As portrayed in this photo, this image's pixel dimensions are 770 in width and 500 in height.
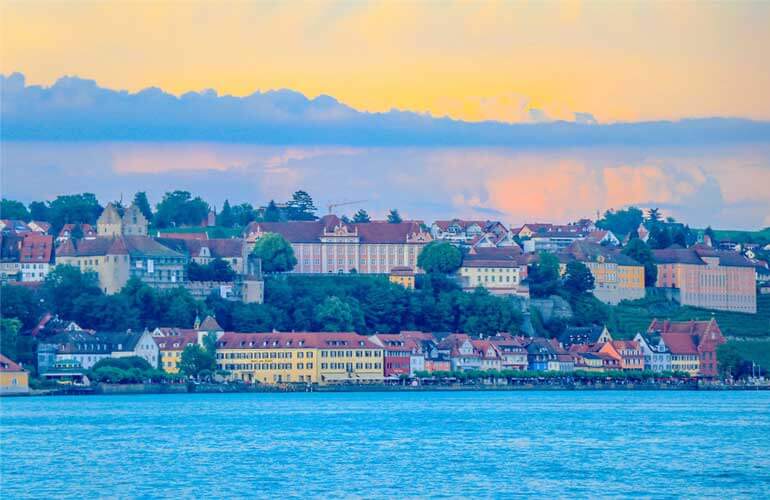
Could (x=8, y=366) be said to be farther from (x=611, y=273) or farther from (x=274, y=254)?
(x=611, y=273)

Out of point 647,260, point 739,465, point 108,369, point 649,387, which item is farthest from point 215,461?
point 647,260

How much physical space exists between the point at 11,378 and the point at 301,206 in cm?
6753

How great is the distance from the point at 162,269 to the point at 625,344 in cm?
2626

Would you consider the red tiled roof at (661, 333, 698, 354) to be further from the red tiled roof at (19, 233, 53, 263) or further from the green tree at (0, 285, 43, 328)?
the red tiled roof at (19, 233, 53, 263)

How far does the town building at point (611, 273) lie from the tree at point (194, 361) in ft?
116

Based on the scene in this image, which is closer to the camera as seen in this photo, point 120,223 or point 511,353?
point 511,353

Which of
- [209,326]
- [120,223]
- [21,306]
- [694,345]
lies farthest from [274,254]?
[694,345]

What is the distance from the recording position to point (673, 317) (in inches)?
4786

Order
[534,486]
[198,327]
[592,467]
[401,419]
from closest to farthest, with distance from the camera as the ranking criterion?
[534,486] → [592,467] → [401,419] → [198,327]

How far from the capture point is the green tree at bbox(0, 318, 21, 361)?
89750 millimetres

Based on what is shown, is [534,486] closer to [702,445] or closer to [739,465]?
[739,465]

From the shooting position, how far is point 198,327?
9888cm

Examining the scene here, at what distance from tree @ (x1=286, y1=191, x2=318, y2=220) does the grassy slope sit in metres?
36.4

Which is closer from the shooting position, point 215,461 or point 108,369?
point 215,461
